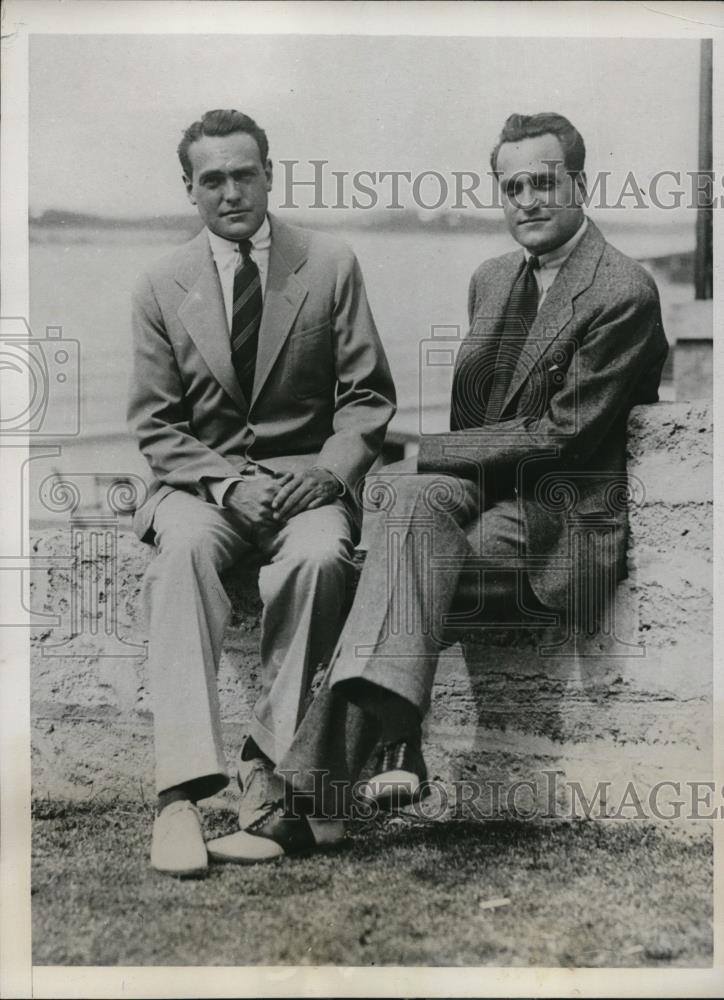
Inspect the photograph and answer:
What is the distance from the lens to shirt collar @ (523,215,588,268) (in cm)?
356

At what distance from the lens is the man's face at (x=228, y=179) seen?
3545 millimetres

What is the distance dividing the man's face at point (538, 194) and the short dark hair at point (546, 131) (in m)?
0.01

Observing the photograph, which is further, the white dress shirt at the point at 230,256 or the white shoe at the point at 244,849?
the white dress shirt at the point at 230,256

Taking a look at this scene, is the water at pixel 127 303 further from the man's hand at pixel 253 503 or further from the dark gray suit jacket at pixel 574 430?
the man's hand at pixel 253 503

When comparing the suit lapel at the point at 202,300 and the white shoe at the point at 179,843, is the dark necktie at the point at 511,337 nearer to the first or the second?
the suit lapel at the point at 202,300

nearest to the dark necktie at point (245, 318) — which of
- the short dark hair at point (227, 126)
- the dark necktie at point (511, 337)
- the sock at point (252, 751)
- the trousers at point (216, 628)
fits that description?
the short dark hair at point (227, 126)

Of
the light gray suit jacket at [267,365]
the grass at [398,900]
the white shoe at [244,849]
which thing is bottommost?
the grass at [398,900]

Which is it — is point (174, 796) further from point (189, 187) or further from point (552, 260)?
point (552, 260)

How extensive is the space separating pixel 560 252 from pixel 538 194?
0.20 meters

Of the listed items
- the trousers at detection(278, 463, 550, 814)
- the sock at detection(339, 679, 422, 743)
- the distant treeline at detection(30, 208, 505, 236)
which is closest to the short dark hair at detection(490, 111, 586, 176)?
the distant treeline at detection(30, 208, 505, 236)

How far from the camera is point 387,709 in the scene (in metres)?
3.43

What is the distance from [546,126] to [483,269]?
0.51m

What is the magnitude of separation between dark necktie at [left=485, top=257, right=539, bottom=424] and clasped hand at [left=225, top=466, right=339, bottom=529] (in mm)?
584

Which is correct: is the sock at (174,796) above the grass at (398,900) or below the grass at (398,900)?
above
